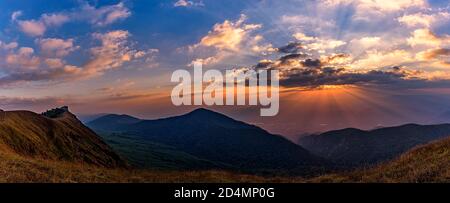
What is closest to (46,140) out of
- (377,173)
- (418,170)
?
(377,173)

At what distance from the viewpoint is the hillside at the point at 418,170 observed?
18150 mm

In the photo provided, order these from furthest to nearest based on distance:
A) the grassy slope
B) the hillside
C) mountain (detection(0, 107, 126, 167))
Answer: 1. mountain (detection(0, 107, 126, 167))
2. the grassy slope
3. the hillside

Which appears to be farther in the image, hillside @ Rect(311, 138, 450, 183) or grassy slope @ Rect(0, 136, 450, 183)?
grassy slope @ Rect(0, 136, 450, 183)

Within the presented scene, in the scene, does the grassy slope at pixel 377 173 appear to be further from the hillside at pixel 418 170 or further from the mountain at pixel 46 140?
the mountain at pixel 46 140

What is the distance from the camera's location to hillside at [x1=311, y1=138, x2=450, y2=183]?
18.1 meters

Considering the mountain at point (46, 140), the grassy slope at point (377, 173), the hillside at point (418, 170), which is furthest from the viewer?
the mountain at point (46, 140)

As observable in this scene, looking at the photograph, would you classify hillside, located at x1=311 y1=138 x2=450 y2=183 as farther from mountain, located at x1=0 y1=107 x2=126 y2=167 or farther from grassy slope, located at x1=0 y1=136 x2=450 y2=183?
mountain, located at x1=0 y1=107 x2=126 y2=167

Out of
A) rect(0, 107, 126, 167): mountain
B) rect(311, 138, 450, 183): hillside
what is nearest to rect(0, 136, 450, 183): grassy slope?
rect(311, 138, 450, 183): hillside

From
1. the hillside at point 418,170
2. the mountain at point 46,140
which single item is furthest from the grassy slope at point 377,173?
the mountain at point 46,140

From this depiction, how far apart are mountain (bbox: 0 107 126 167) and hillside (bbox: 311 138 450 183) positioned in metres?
42.4

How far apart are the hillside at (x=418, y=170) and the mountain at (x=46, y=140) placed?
139 feet
